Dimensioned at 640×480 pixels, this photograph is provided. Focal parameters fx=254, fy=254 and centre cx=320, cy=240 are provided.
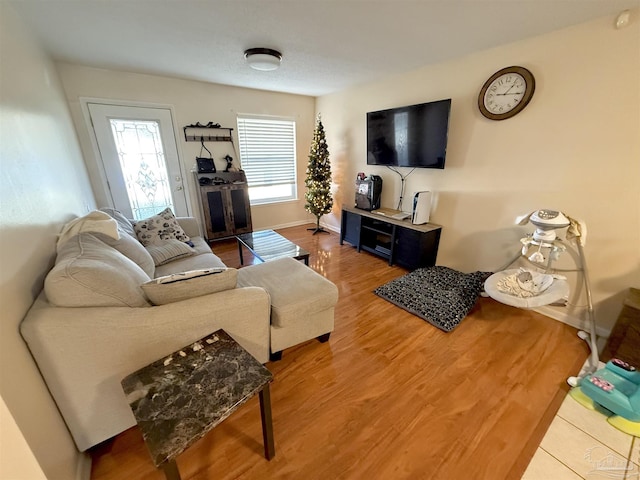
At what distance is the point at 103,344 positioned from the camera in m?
1.10

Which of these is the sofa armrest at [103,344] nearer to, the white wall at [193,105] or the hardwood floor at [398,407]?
the hardwood floor at [398,407]

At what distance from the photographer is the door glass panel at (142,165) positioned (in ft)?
10.7

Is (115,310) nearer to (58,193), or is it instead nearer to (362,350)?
(58,193)

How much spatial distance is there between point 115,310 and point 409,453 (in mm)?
1564

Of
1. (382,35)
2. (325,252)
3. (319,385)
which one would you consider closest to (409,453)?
(319,385)

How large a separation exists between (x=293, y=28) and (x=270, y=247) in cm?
194

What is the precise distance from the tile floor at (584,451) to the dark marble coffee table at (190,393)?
135 centimetres

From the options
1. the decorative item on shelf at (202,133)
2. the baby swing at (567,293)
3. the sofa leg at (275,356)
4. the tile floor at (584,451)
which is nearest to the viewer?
the tile floor at (584,451)

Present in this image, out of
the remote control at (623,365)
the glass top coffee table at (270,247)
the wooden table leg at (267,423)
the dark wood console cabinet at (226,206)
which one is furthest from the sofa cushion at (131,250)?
the remote control at (623,365)

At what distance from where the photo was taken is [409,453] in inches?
50.0

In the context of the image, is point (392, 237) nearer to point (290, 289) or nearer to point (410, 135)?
point (410, 135)

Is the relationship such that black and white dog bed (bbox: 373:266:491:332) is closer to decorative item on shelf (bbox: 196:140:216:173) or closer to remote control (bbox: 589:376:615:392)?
remote control (bbox: 589:376:615:392)

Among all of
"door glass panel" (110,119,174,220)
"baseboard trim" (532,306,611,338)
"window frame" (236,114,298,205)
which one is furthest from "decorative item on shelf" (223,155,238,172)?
"baseboard trim" (532,306,611,338)

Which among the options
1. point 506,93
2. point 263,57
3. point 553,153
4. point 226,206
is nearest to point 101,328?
point 263,57
